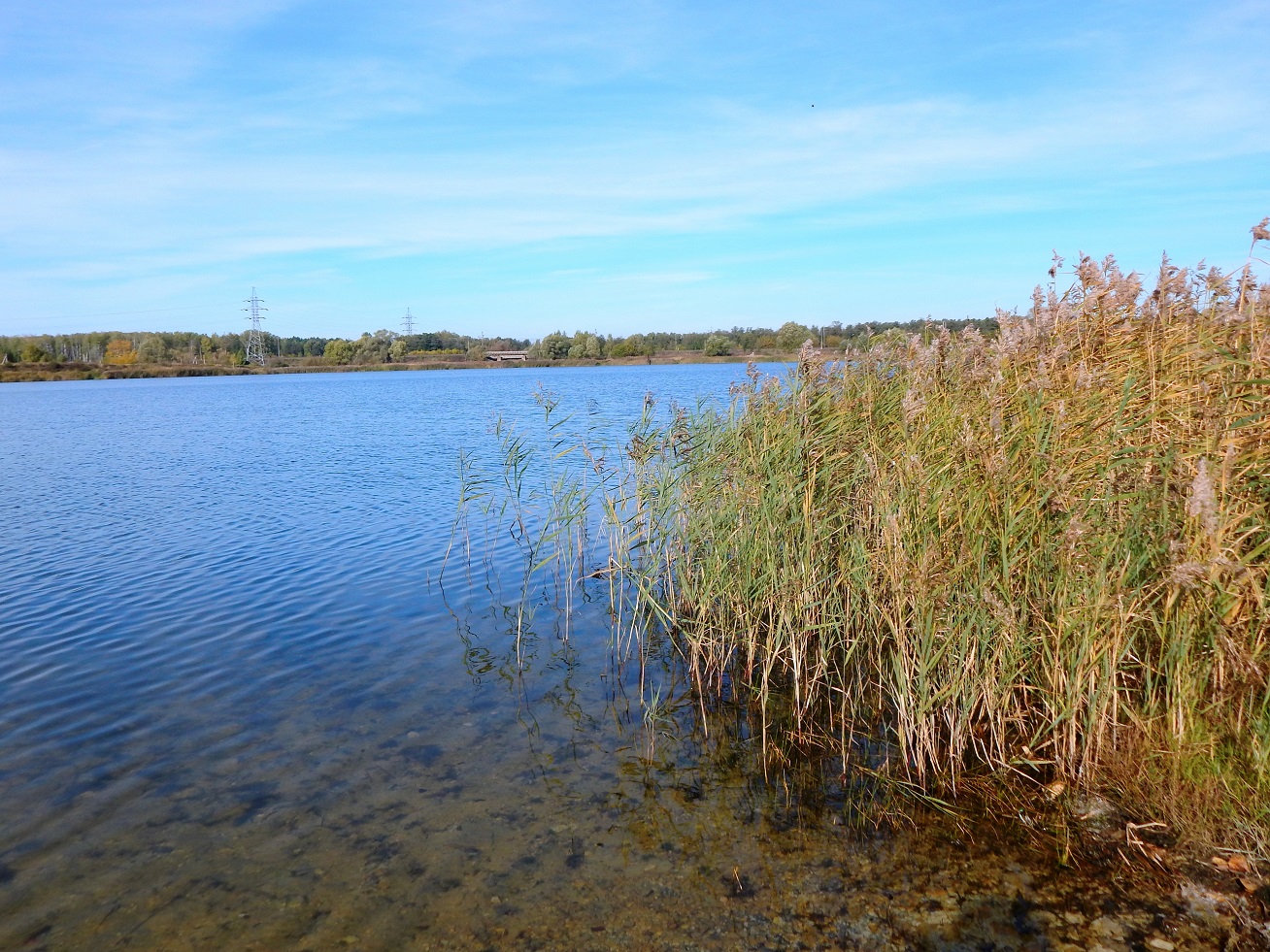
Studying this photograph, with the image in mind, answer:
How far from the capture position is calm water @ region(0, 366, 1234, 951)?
4387 mm

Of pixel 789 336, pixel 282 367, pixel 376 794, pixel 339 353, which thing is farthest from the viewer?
pixel 339 353

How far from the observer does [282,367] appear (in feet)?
339

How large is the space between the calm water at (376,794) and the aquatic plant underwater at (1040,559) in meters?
0.78

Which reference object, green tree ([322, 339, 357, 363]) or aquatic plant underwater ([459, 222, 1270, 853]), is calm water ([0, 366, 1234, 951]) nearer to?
aquatic plant underwater ([459, 222, 1270, 853])

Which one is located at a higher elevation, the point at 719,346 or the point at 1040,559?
the point at 719,346

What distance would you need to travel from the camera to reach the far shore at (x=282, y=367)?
270 feet

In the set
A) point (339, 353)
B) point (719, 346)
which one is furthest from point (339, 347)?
point (719, 346)

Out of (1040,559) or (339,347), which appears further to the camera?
(339,347)

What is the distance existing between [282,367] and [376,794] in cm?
10784

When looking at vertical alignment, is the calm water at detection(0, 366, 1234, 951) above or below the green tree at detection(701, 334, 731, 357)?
below

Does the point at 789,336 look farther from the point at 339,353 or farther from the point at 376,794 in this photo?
the point at 339,353

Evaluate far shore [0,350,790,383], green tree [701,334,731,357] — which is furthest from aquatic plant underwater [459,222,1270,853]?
far shore [0,350,790,383]

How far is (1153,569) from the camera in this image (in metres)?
4.68

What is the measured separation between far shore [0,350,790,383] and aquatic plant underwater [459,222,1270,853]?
67.3 m
